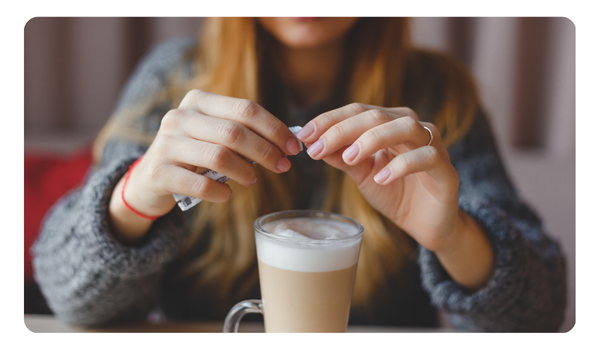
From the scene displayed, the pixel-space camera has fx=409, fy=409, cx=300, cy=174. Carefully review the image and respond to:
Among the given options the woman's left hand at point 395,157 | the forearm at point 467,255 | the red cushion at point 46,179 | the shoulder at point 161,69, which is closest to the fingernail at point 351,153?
the woman's left hand at point 395,157

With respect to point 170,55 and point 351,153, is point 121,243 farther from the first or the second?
point 170,55

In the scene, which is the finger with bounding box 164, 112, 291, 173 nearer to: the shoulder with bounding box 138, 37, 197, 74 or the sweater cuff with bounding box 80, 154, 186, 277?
the sweater cuff with bounding box 80, 154, 186, 277

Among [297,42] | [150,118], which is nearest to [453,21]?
[297,42]

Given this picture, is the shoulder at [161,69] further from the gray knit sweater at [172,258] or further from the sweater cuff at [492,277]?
the sweater cuff at [492,277]

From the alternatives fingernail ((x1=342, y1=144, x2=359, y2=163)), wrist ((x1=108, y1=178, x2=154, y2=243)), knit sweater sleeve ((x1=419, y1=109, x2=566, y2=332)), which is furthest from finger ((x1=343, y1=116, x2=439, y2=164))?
wrist ((x1=108, y1=178, x2=154, y2=243))

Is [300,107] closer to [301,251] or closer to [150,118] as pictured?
[150,118]

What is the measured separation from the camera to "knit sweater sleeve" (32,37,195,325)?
635 millimetres

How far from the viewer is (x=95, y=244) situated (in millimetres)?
634

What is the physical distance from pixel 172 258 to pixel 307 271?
0.31 metres

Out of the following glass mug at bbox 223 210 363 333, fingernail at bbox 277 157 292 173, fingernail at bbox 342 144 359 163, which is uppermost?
fingernail at bbox 342 144 359 163

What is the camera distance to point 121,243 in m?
0.65

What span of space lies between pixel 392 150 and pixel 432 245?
0.17 meters

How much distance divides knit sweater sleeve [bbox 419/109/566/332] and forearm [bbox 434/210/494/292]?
0.01 metres

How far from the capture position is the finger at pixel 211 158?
1.54ft
